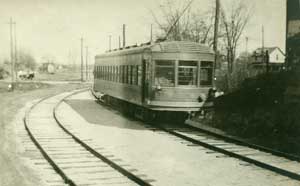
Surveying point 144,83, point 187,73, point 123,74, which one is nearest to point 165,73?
point 187,73

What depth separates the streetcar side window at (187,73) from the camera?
1680cm

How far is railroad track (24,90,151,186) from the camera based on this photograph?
926cm

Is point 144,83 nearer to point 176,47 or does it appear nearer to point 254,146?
point 176,47

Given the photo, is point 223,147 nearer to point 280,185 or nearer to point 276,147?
point 276,147

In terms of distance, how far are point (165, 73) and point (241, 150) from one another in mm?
5125

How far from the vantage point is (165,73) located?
16781 mm

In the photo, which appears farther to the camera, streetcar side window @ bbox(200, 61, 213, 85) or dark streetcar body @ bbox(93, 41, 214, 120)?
streetcar side window @ bbox(200, 61, 213, 85)

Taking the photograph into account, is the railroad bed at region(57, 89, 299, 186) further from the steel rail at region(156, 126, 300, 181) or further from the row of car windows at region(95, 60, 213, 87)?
the row of car windows at region(95, 60, 213, 87)

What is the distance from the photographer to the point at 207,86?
17188 mm

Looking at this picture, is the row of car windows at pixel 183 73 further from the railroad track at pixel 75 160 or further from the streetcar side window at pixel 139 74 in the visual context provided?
the railroad track at pixel 75 160

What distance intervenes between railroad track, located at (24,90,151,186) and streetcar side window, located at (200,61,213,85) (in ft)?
16.4

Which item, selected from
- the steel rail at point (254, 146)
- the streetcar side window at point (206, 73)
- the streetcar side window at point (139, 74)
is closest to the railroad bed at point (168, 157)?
the steel rail at point (254, 146)

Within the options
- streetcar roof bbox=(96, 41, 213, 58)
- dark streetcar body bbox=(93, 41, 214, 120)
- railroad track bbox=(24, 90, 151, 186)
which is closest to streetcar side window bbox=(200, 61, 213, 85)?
dark streetcar body bbox=(93, 41, 214, 120)

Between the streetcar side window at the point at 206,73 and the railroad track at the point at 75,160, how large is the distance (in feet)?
16.4
